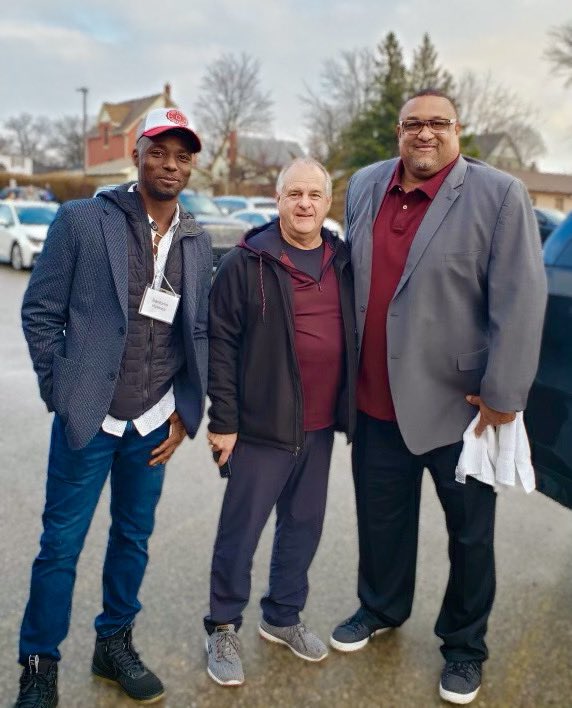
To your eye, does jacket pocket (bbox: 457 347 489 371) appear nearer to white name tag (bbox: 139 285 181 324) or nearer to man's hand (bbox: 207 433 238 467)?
man's hand (bbox: 207 433 238 467)

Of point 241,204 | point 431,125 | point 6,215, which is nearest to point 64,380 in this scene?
point 431,125

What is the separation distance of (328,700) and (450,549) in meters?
0.72

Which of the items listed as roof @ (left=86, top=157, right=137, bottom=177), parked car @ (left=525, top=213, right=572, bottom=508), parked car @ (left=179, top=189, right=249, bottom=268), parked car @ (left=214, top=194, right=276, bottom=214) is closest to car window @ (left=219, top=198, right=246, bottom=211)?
parked car @ (left=214, top=194, right=276, bottom=214)

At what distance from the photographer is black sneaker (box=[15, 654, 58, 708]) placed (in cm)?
233

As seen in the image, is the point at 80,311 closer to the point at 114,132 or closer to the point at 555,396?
the point at 555,396

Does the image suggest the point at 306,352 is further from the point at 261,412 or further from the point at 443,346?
the point at 443,346

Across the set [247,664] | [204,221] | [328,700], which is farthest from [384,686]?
[204,221]

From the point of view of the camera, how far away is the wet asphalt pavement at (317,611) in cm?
255

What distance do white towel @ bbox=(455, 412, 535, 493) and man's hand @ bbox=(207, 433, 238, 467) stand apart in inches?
33.4

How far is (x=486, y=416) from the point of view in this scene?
2510mm

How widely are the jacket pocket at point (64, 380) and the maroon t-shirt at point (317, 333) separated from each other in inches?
31.1

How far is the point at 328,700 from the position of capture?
8.25 ft

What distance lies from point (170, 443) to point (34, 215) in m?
13.9

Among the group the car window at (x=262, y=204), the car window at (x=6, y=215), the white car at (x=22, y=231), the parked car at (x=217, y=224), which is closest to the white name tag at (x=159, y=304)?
the parked car at (x=217, y=224)
